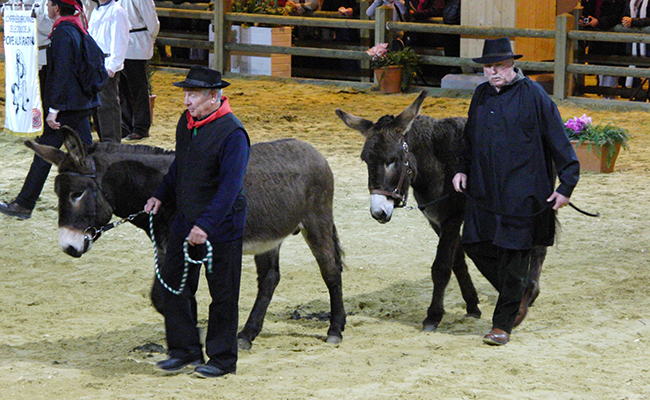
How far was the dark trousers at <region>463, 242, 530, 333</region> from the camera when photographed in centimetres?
601

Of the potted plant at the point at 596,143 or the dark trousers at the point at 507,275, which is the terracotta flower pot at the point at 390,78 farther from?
the dark trousers at the point at 507,275

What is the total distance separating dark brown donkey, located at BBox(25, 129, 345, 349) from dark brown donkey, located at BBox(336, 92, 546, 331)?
0.40m

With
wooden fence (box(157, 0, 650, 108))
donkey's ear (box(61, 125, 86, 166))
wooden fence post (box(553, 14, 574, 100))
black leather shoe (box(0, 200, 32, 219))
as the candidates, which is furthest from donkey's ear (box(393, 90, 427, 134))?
wooden fence post (box(553, 14, 574, 100))

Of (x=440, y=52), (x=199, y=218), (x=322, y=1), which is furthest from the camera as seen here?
(x=322, y=1)

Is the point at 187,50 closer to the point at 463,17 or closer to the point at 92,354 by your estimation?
the point at 463,17

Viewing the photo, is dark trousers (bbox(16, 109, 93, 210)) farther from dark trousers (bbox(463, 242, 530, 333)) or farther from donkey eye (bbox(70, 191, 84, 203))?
dark trousers (bbox(463, 242, 530, 333))

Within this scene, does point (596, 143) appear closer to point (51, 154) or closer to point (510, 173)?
point (510, 173)

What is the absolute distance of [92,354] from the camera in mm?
5879

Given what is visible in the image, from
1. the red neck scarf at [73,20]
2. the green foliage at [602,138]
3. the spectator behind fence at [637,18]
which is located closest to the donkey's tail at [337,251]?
the red neck scarf at [73,20]

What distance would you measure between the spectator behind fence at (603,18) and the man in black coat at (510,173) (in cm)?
1003

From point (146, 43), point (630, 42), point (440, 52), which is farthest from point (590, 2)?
point (146, 43)

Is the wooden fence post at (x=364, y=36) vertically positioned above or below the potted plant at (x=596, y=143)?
above

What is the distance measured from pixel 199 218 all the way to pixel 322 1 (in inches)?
600

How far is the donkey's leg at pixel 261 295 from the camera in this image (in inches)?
246
